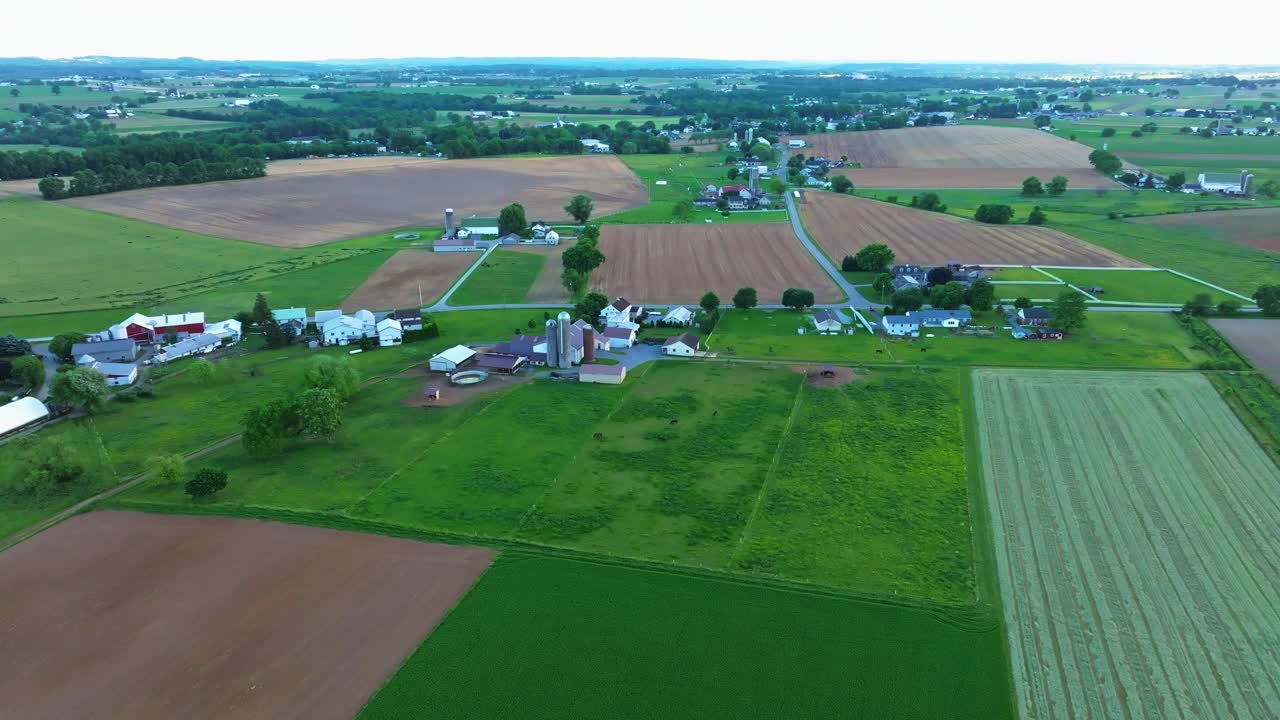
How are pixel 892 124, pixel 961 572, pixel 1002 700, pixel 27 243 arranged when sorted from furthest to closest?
pixel 892 124 < pixel 27 243 < pixel 961 572 < pixel 1002 700

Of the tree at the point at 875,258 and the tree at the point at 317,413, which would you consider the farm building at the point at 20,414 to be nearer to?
the tree at the point at 317,413

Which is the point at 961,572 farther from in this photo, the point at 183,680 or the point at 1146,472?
the point at 183,680

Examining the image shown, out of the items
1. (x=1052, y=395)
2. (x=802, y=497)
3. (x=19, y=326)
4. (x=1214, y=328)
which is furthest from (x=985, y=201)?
(x=19, y=326)

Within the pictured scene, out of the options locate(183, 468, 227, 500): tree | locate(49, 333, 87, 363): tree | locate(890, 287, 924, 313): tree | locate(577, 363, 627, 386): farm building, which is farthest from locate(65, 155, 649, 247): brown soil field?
locate(183, 468, 227, 500): tree

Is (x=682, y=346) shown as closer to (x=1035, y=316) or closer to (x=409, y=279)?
(x=1035, y=316)

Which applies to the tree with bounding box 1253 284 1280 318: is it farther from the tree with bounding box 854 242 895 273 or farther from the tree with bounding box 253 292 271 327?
the tree with bounding box 253 292 271 327

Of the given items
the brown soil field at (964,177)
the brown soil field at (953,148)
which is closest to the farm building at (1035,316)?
the brown soil field at (964,177)

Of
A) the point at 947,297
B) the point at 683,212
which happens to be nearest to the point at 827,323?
the point at 947,297
